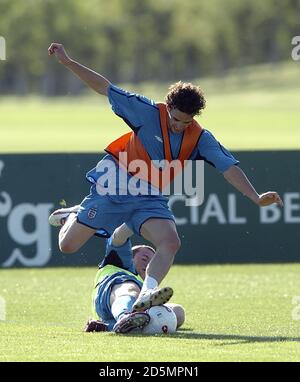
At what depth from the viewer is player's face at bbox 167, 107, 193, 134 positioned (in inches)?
383

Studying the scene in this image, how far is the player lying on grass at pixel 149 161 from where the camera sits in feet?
31.9

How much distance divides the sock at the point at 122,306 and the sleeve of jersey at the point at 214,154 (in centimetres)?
125

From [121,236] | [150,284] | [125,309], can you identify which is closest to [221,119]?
[121,236]

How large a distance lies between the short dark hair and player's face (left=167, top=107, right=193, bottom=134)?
4 cm

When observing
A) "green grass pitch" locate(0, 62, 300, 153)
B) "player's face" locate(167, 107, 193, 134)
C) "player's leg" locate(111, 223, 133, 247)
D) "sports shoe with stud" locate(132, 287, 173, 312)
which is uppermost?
"green grass pitch" locate(0, 62, 300, 153)

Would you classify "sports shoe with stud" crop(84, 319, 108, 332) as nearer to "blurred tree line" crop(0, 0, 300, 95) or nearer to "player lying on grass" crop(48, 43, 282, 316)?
"player lying on grass" crop(48, 43, 282, 316)

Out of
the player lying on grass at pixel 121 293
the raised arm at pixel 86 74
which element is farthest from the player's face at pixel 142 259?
the raised arm at pixel 86 74

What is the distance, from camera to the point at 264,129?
54.0m

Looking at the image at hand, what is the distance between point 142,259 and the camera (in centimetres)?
1065

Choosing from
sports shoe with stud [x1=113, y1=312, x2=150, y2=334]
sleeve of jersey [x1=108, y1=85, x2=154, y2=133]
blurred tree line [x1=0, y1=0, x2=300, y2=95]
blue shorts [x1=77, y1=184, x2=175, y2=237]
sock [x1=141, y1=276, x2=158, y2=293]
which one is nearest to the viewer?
sports shoe with stud [x1=113, y1=312, x2=150, y2=334]

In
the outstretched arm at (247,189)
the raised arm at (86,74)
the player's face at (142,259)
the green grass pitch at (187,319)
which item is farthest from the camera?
the player's face at (142,259)

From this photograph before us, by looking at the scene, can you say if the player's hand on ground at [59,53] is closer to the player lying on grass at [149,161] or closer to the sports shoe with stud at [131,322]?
the player lying on grass at [149,161]

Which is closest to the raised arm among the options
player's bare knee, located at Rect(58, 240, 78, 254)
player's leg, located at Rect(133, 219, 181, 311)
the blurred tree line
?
player's leg, located at Rect(133, 219, 181, 311)
